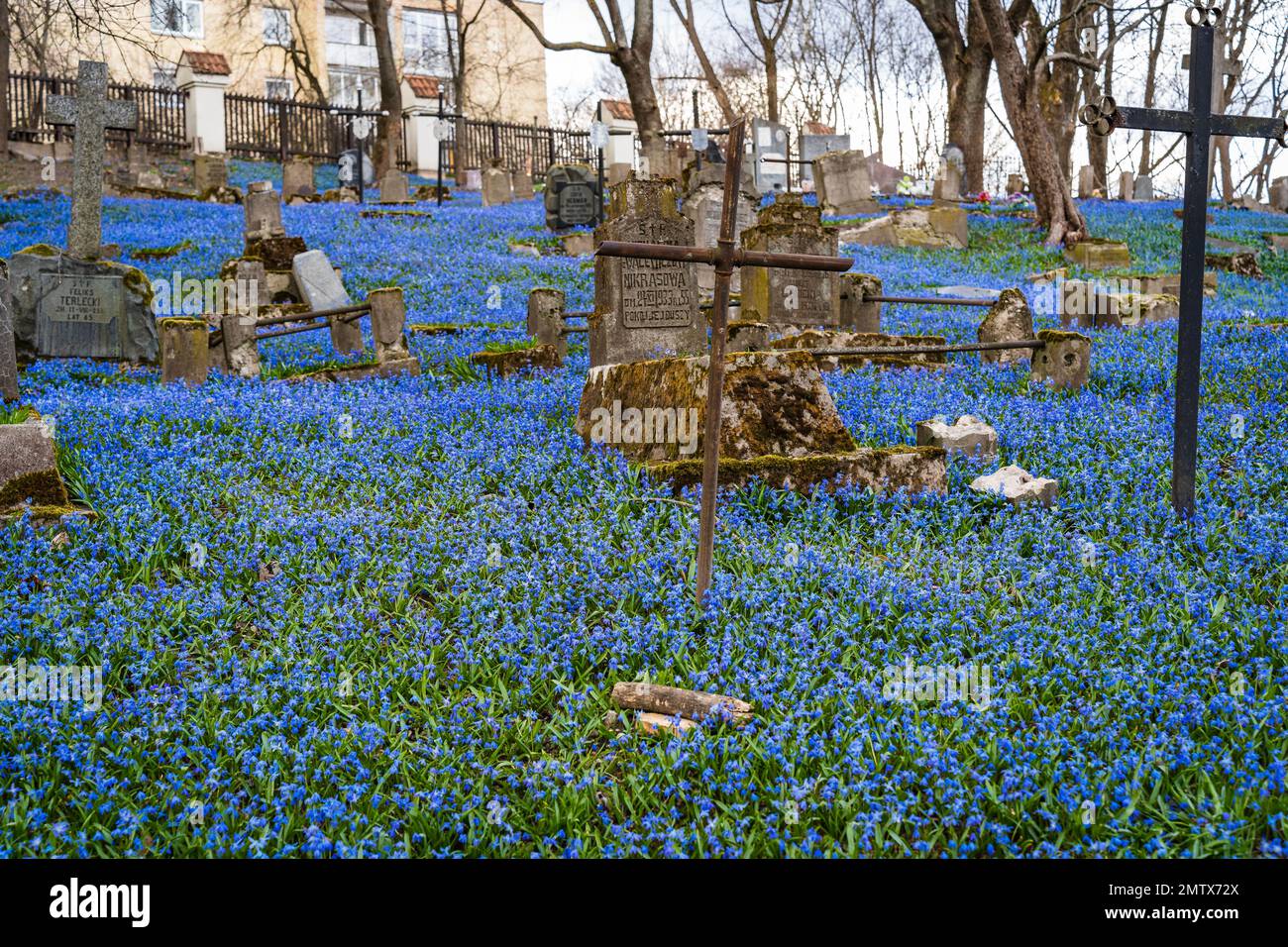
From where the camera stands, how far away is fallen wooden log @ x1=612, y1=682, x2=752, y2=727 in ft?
14.0

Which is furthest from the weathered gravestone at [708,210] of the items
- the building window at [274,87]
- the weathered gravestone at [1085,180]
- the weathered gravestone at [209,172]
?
the building window at [274,87]

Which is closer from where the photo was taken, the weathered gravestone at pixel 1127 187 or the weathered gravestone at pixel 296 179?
the weathered gravestone at pixel 296 179

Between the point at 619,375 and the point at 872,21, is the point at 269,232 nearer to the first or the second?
the point at 619,375

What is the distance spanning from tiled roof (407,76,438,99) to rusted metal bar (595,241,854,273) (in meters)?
45.9

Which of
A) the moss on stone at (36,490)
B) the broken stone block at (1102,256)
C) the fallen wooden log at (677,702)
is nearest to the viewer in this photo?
the fallen wooden log at (677,702)

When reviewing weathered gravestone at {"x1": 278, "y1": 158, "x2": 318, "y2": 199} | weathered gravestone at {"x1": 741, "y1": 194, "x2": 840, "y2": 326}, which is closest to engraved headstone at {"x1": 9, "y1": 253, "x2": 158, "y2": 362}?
weathered gravestone at {"x1": 741, "y1": 194, "x2": 840, "y2": 326}

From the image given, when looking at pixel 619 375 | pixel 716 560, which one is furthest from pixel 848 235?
pixel 716 560

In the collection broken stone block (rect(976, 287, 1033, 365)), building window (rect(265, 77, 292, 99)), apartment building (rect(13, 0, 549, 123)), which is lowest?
broken stone block (rect(976, 287, 1033, 365))

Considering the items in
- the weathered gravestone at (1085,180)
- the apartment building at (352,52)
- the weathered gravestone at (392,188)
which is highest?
the apartment building at (352,52)

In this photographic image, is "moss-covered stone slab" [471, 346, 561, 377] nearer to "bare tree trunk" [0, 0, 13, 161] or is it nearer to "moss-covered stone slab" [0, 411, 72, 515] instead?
"moss-covered stone slab" [0, 411, 72, 515]

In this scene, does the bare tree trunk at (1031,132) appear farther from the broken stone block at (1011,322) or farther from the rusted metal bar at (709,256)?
the rusted metal bar at (709,256)

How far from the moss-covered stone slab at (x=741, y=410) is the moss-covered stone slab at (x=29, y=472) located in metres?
3.42

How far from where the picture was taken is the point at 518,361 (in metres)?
11.7

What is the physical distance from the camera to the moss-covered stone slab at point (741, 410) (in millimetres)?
7180
